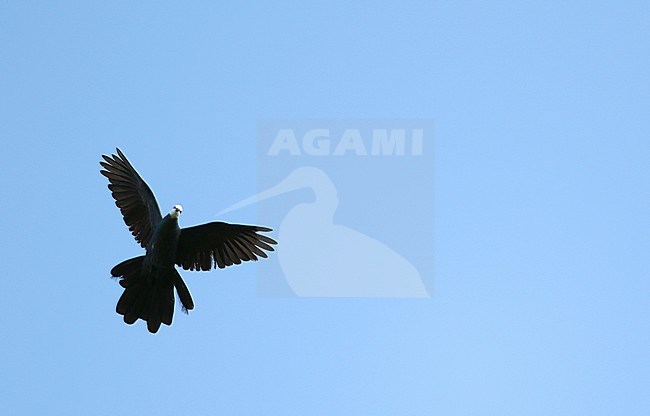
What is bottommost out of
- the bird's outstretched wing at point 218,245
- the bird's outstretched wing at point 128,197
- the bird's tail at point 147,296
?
the bird's tail at point 147,296

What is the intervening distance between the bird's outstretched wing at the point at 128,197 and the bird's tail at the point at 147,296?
2.93ft

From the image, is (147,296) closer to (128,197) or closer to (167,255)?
(167,255)

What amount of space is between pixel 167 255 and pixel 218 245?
35.1 inches

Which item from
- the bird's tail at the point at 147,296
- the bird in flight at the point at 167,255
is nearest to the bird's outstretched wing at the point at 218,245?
the bird in flight at the point at 167,255

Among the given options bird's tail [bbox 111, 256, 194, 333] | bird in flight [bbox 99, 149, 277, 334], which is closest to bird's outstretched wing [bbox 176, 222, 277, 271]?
bird in flight [bbox 99, 149, 277, 334]

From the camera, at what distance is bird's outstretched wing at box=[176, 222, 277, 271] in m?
15.7

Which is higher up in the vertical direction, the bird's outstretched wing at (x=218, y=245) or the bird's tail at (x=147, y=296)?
the bird's outstretched wing at (x=218, y=245)

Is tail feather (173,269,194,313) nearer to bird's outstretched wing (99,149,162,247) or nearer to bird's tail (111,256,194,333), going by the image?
bird's tail (111,256,194,333)

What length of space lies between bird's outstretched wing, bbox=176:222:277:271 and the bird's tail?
44 cm

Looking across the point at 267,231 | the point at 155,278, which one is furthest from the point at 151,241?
the point at 267,231

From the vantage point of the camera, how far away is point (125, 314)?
51.1ft

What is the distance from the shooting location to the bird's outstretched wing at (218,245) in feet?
51.6

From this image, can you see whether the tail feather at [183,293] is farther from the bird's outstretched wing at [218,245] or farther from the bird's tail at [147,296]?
the bird's outstretched wing at [218,245]

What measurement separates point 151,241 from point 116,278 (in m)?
0.70
